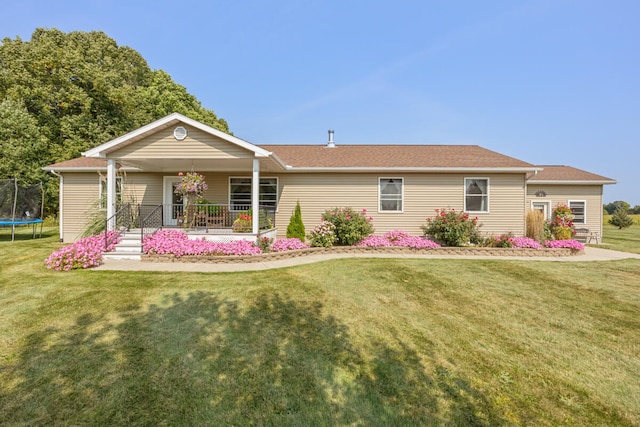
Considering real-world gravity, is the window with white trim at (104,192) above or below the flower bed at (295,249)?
above

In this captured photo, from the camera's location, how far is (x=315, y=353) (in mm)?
3314

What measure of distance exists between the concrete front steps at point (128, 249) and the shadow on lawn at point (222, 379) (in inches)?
192

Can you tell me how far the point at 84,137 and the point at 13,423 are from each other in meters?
25.9

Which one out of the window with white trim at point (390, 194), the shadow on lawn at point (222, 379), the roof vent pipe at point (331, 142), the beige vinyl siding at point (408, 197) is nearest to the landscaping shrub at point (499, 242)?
the beige vinyl siding at point (408, 197)

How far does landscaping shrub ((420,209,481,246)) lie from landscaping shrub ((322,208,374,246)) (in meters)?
2.59

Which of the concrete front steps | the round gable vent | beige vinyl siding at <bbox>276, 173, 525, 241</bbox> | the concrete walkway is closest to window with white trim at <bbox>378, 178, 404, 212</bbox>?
beige vinyl siding at <bbox>276, 173, 525, 241</bbox>

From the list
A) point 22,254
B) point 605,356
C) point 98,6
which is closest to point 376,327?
point 605,356

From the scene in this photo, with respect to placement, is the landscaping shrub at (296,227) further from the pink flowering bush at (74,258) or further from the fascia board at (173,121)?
the pink flowering bush at (74,258)

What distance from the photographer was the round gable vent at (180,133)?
29.5 ft

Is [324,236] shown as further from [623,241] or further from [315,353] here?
[623,241]

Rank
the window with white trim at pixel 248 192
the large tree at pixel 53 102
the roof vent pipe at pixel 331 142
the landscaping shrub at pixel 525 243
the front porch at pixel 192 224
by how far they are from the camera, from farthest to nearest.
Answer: the large tree at pixel 53 102, the roof vent pipe at pixel 331 142, the window with white trim at pixel 248 192, the landscaping shrub at pixel 525 243, the front porch at pixel 192 224

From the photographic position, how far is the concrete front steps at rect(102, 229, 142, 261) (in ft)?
27.6

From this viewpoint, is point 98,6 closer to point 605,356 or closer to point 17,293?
point 17,293

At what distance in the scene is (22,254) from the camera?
28.8ft
